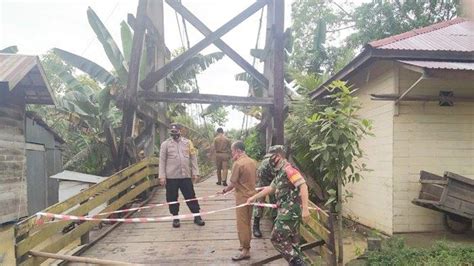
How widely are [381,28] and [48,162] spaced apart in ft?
44.0

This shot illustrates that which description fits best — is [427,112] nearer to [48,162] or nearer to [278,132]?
[278,132]

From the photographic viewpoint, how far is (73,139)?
19.2 meters

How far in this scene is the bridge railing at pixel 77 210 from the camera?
4371mm

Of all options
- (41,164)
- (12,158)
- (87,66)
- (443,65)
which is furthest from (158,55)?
(443,65)

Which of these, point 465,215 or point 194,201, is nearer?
point 465,215

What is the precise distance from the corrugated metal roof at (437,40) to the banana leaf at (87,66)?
779 centimetres

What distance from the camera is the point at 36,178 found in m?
11.9

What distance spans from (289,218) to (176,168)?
2902mm

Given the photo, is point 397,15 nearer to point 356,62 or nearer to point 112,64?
point 356,62

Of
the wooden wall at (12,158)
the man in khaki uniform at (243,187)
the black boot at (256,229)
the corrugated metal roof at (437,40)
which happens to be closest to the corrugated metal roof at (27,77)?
the wooden wall at (12,158)

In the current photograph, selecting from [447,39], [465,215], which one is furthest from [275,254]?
[447,39]

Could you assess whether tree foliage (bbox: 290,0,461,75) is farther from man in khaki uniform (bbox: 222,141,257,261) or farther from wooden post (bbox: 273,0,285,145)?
man in khaki uniform (bbox: 222,141,257,261)

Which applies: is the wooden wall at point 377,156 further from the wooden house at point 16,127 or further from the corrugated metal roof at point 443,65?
the wooden house at point 16,127

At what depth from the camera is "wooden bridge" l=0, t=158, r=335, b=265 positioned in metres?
4.54
